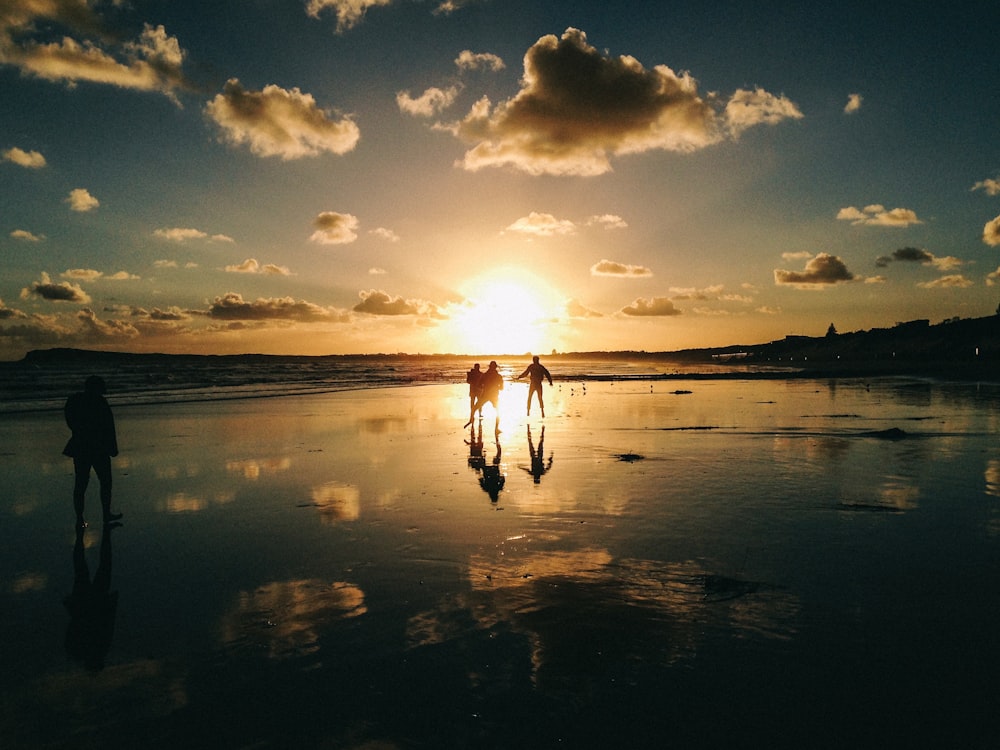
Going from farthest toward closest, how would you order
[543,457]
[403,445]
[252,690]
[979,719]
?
[403,445]
[543,457]
[252,690]
[979,719]

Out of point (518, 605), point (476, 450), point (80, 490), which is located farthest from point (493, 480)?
point (80, 490)

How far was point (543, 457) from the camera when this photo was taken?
48.7 feet

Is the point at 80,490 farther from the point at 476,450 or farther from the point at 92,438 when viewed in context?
the point at 476,450

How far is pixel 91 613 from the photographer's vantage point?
6.13 metres

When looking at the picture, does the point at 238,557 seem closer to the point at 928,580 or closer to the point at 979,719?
the point at 979,719

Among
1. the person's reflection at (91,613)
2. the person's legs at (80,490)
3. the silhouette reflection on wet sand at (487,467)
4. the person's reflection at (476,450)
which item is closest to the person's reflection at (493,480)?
the silhouette reflection on wet sand at (487,467)

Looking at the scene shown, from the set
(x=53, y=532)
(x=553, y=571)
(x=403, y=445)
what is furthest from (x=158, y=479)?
(x=553, y=571)

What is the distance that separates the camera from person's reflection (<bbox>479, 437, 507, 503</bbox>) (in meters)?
11.0

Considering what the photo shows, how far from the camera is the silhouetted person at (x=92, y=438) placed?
31.6 ft

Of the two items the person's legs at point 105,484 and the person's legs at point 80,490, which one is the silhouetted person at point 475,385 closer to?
the person's legs at point 105,484

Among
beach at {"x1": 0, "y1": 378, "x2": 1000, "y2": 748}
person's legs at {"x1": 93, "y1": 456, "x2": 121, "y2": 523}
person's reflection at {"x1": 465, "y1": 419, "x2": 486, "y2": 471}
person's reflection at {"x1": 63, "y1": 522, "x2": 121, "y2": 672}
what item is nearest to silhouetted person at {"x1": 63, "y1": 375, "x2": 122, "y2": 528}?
person's legs at {"x1": 93, "y1": 456, "x2": 121, "y2": 523}

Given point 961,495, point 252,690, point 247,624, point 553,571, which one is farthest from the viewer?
point 961,495

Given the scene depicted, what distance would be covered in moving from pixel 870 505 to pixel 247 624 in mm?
9091

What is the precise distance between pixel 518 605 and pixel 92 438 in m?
7.97
